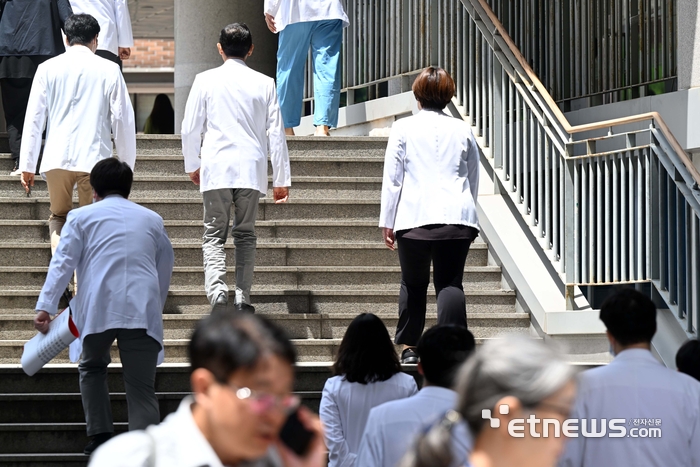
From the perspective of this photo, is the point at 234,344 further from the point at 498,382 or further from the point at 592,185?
the point at 592,185

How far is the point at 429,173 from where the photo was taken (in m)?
6.97

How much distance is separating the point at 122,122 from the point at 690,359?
4.33 metres

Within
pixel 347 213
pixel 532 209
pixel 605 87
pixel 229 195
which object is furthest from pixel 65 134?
pixel 605 87

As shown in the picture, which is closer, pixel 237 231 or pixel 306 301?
pixel 237 231

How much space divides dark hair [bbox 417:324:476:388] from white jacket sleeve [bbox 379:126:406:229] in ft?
10.3

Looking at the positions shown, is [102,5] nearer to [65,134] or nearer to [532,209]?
[65,134]

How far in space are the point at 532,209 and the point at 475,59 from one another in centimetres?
196

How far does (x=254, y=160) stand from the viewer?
7.76 metres

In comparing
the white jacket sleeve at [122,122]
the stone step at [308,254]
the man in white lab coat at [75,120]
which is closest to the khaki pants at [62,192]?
the man in white lab coat at [75,120]

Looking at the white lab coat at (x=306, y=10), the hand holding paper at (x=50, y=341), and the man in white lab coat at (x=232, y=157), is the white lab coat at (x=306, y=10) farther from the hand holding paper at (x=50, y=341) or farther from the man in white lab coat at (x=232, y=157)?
the hand holding paper at (x=50, y=341)

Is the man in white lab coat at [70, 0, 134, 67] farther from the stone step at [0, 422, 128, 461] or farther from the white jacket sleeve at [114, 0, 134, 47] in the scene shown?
the stone step at [0, 422, 128, 461]

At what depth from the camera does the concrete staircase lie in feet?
21.9

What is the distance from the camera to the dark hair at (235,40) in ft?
26.2

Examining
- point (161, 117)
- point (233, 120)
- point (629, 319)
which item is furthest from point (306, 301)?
point (161, 117)
